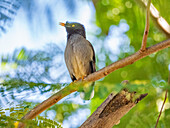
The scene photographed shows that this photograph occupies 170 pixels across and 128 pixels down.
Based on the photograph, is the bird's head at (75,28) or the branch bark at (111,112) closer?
the branch bark at (111,112)

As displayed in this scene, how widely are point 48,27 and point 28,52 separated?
129 centimetres

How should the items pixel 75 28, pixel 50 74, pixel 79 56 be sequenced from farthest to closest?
1. pixel 75 28
2. pixel 79 56
3. pixel 50 74

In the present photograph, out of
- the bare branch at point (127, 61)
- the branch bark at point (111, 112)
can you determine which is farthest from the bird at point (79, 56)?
the bare branch at point (127, 61)

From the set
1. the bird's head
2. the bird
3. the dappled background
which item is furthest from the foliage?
the bird's head

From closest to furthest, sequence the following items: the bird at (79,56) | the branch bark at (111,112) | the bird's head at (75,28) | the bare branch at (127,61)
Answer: the bare branch at (127,61) → the branch bark at (111,112) → the bird at (79,56) → the bird's head at (75,28)

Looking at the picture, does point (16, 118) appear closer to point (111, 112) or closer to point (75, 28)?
point (111, 112)

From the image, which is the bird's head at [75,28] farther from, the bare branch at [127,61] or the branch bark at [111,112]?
the bare branch at [127,61]

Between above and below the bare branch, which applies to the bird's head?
above

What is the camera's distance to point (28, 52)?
2.45 meters

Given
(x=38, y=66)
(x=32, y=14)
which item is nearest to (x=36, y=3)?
(x=32, y=14)

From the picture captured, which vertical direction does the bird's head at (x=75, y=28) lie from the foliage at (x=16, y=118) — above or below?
above

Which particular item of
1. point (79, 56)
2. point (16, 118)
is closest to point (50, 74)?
point (16, 118)

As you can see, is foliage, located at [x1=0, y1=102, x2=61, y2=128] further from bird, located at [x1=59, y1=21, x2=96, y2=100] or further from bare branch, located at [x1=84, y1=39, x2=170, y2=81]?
bird, located at [x1=59, y1=21, x2=96, y2=100]

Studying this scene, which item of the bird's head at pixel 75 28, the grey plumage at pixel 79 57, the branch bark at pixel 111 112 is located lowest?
the branch bark at pixel 111 112
